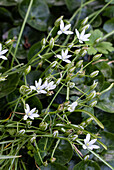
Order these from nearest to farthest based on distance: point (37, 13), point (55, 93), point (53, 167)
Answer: point (53, 167) < point (55, 93) < point (37, 13)

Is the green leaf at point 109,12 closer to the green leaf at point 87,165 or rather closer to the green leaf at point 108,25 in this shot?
the green leaf at point 108,25

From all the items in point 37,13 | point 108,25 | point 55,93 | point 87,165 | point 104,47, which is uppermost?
point 37,13

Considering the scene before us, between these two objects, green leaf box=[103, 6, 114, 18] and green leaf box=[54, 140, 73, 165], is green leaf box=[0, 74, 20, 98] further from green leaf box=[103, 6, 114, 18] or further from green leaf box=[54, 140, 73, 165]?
green leaf box=[103, 6, 114, 18]

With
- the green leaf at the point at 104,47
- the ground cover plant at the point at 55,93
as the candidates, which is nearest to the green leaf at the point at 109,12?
the ground cover plant at the point at 55,93

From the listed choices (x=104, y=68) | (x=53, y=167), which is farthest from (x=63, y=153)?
(x=104, y=68)

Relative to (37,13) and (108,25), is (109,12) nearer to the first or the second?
(108,25)

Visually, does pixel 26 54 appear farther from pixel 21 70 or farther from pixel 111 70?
pixel 111 70

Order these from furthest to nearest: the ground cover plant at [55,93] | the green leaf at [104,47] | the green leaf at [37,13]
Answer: the green leaf at [37,13] < the green leaf at [104,47] < the ground cover plant at [55,93]

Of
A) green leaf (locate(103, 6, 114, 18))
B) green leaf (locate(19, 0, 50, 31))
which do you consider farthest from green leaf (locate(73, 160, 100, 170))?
green leaf (locate(103, 6, 114, 18))
